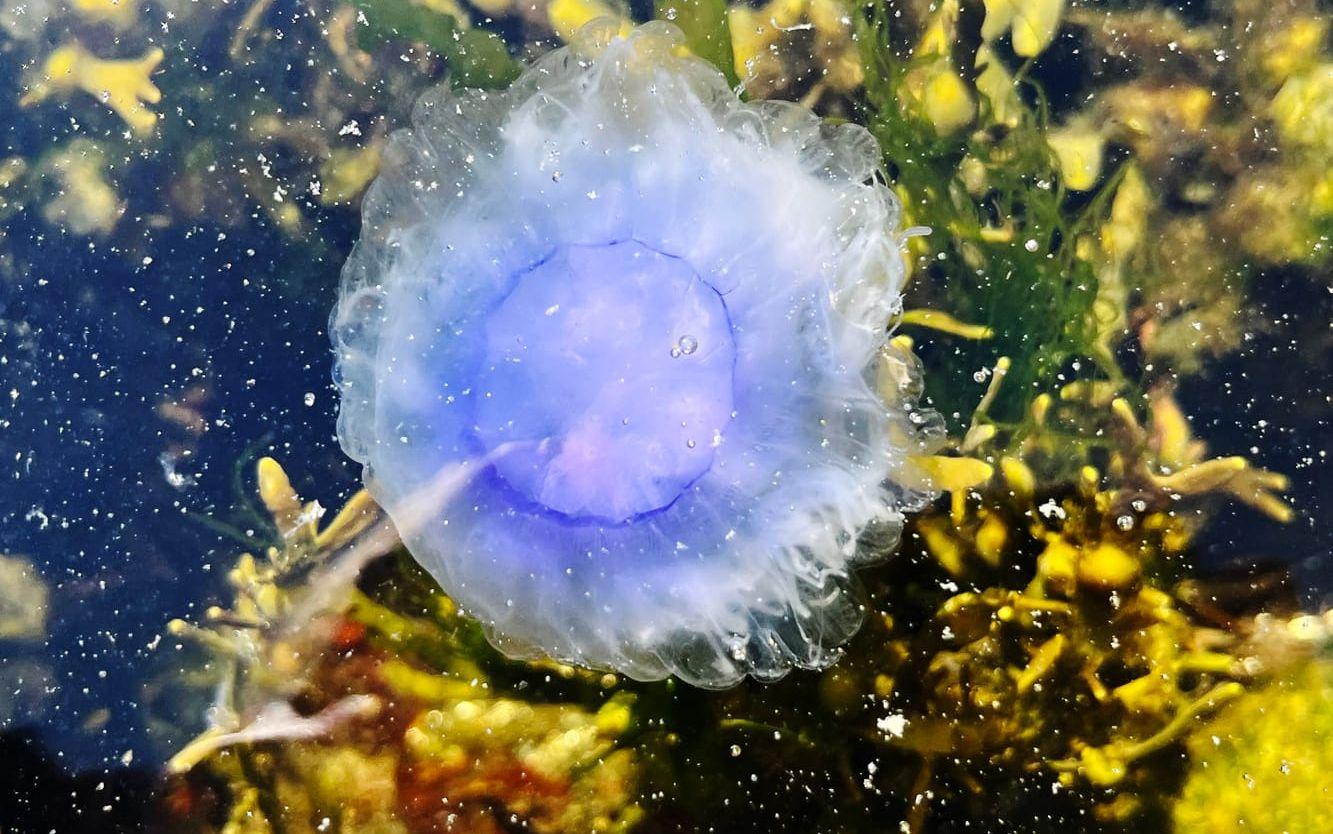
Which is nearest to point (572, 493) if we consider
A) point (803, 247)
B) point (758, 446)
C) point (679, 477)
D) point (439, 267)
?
point (679, 477)

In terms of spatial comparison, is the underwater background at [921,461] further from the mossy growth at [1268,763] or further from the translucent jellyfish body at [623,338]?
the translucent jellyfish body at [623,338]

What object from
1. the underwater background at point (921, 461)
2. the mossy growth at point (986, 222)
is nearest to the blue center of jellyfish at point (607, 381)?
the underwater background at point (921, 461)

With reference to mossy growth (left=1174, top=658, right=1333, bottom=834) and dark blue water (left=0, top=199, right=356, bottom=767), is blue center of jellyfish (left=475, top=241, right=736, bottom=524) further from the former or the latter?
mossy growth (left=1174, top=658, right=1333, bottom=834)

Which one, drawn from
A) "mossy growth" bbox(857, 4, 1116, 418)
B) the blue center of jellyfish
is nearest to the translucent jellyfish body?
the blue center of jellyfish

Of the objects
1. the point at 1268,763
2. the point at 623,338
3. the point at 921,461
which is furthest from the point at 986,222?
the point at 1268,763

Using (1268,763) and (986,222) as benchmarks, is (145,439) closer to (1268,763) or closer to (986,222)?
(986,222)

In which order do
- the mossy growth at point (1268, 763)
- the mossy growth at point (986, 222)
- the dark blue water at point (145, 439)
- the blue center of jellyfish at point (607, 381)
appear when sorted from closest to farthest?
the blue center of jellyfish at point (607, 381)
the mossy growth at point (1268, 763)
the mossy growth at point (986, 222)
the dark blue water at point (145, 439)
